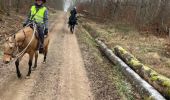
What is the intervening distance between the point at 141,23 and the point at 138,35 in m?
4.83

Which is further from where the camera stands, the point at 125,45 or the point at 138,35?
the point at 138,35

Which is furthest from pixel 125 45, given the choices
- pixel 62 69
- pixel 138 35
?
pixel 62 69

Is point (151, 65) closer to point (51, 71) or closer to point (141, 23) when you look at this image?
point (51, 71)

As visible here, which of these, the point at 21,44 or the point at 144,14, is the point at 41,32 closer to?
the point at 21,44

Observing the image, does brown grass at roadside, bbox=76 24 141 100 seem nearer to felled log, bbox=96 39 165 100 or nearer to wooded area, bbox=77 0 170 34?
felled log, bbox=96 39 165 100

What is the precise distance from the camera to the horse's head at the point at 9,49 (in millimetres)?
8406

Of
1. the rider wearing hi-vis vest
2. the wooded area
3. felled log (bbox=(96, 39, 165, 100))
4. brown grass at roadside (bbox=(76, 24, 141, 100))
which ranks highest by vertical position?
the rider wearing hi-vis vest

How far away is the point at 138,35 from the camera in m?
22.9

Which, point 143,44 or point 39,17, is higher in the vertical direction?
point 39,17

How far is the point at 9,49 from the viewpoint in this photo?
8.54 metres

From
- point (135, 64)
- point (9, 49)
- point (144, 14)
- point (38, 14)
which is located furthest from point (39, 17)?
point (144, 14)

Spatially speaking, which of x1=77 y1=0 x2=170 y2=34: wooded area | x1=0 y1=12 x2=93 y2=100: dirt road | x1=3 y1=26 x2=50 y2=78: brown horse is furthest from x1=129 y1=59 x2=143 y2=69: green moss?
x1=77 y1=0 x2=170 y2=34: wooded area

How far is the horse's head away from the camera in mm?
8406

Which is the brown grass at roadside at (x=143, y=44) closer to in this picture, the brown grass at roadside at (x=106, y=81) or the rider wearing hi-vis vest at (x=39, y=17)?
the brown grass at roadside at (x=106, y=81)
